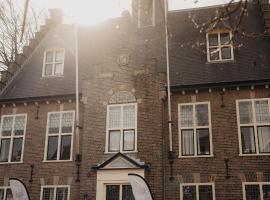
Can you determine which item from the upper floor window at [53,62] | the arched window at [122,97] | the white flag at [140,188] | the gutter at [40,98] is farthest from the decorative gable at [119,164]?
the upper floor window at [53,62]

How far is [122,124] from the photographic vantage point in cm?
1482

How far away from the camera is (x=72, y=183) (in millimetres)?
14766

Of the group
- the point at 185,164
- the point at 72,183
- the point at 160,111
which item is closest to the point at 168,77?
the point at 160,111

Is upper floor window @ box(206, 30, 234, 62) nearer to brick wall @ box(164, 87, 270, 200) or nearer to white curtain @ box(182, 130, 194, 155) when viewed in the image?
brick wall @ box(164, 87, 270, 200)

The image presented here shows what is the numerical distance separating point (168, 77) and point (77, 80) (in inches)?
157

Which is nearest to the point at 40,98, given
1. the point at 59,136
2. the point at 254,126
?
the point at 59,136

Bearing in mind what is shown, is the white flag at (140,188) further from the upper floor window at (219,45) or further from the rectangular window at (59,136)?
the upper floor window at (219,45)

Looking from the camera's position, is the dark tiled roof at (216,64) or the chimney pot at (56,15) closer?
the dark tiled roof at (216,64)

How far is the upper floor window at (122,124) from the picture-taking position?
1459 cm

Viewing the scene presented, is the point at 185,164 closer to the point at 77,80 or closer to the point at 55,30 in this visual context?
the point at 77,80

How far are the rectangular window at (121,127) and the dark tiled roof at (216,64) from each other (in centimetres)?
220

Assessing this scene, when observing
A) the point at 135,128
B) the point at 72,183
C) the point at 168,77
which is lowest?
the point at 72,183

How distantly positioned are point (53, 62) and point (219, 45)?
806 cm

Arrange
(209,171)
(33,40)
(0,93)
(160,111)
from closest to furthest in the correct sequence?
(209,171) < (160,111) < (0,93) < (33,40)
